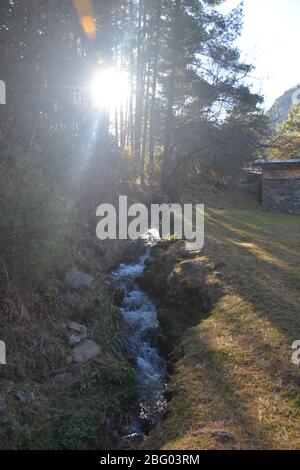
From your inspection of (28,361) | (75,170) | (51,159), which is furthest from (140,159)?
(28,361)

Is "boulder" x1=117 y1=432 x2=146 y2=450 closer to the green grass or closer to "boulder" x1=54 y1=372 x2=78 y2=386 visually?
the green grass

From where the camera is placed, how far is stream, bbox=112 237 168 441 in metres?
5.14

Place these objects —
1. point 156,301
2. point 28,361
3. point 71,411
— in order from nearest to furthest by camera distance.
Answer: point 71,411 < point 28,361 < point 156,301

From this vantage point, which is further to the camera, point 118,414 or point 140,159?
point 140,159

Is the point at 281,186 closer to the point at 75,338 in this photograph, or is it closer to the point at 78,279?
the point at 78,279

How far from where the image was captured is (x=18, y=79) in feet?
33.9

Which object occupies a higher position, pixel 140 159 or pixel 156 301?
pixel 140 159

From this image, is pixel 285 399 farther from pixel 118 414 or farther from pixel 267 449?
pixel 118 414

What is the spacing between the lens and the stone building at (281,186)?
18469 mm

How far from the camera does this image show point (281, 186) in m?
19.2

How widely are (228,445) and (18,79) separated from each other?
33.2ft

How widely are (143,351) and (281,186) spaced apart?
586 inches

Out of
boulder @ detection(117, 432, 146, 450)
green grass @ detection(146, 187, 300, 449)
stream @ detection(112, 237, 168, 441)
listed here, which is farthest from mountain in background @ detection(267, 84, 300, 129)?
boulder @ detection(117, 432, 146, 450)
